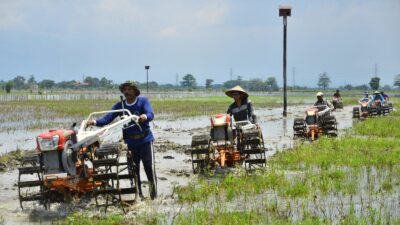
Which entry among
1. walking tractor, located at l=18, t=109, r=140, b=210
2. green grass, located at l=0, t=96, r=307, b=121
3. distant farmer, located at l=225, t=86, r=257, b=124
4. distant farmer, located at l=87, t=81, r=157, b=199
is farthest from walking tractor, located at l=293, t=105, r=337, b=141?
green grass, located at l=0, t=96, r=307, b=121

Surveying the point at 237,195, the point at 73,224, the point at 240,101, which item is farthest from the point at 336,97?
the point at 73,224

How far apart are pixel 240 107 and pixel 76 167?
451 cm

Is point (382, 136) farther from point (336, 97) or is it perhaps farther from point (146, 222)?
point (336, 97)

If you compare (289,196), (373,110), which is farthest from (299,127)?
(373,110)

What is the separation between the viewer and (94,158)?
8320 millimetres

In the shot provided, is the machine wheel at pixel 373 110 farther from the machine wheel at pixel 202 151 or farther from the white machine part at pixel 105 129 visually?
the white machine part at pixel 105 129

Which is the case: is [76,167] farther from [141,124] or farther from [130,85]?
[130,85]

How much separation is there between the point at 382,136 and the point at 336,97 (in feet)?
60.1

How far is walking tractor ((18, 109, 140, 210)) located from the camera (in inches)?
284

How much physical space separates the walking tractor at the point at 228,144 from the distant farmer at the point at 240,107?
0.30 metres

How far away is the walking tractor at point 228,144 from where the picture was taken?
A: 10.3 metres

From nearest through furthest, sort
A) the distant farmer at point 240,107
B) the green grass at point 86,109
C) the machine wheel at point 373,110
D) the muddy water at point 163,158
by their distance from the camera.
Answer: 1. the muddy water at point 163,158
2. the distant farmer at point 240,107
3. the machine wheel at point 373,110
4. the green grass at point 86,109

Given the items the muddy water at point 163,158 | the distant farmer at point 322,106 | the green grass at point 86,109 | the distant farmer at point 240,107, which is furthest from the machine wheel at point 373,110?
the distant farmer at point 240,107

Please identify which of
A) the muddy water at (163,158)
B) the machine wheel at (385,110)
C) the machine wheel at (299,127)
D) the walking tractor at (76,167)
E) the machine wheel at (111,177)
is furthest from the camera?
the machine wheel at (385,110)
